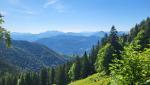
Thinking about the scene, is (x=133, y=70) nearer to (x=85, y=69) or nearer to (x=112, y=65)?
(x=112, y=65)

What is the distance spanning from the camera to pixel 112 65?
3419 centimetres

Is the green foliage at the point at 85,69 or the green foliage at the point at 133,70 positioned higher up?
the green foliage at the point at 133,70

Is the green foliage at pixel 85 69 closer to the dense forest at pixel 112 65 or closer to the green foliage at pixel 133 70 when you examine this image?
the dense forest at pixel 112 65

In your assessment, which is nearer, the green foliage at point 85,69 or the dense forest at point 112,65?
the dense forest at point 112,65

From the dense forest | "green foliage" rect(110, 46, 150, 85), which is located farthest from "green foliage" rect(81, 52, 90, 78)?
"green foliage" rect(110, 46, 150, 85)

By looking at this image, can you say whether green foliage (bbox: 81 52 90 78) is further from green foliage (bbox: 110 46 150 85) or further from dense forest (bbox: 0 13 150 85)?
green foliage (bbox: 110 46 150 85)

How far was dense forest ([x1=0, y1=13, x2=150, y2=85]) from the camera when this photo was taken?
29766 millimetres

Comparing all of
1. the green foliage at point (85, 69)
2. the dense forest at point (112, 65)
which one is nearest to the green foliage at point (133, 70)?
the dense forest at point (112, 65)

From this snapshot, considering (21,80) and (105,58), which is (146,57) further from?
(21,80)

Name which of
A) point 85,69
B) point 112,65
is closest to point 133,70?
point 112,65

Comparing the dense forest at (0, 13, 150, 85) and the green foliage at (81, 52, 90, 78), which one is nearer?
the dense forest at (0, 13, 150, 85)

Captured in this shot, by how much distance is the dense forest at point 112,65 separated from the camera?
29.8 metres

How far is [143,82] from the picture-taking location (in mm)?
29297

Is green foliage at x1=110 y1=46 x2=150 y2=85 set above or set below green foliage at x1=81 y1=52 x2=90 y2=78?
above
